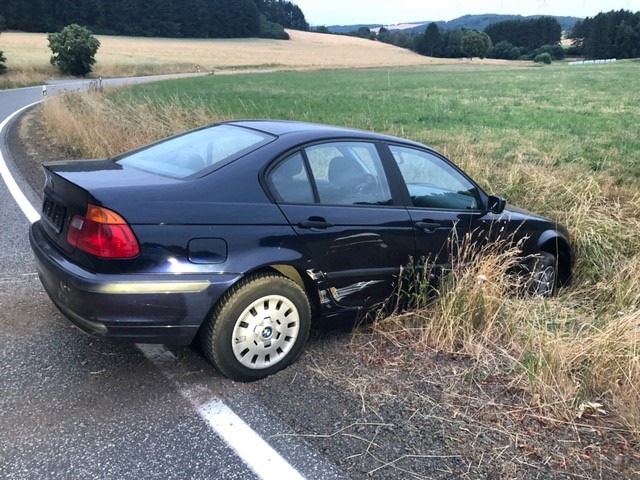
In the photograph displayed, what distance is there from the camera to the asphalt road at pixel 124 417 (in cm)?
275

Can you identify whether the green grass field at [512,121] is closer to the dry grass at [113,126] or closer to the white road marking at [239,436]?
the dry grass at [113,126]

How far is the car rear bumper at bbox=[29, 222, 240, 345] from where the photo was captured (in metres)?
3.19

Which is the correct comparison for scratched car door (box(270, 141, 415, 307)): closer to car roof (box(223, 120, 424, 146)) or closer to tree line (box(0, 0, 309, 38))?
car roof (box(223, 120, 424, 146))

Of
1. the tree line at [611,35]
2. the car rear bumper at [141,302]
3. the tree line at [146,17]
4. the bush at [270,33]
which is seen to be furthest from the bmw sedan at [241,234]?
the bush at [270,33]

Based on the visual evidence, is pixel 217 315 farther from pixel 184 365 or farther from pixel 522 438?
pixel 522 438

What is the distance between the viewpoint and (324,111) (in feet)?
62.3

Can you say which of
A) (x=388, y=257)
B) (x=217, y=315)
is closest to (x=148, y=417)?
(x=217, y=315)

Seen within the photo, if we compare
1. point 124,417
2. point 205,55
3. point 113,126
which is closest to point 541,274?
point 124,417

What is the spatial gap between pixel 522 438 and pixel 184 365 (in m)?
2.00

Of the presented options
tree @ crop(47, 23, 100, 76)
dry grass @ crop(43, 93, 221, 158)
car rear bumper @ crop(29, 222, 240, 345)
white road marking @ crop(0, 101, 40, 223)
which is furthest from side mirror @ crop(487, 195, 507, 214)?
tree @ crop(47, 23, 100, 76)

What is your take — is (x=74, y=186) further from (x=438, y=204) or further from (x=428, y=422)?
(x=438, y=204)

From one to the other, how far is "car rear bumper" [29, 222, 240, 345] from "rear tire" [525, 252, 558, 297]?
2887 millimetres

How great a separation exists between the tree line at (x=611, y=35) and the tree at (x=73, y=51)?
3004 inches

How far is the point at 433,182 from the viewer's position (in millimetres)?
4645
